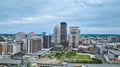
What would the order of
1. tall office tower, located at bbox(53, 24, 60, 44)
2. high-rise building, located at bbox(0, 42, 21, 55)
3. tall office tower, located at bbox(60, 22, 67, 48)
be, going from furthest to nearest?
1. tall office tower, located at bbox(53, 24, 60, 44)
2. tall office tower, located at bbox(60, 22, 67, 48)
3. high-rise building, located at bbox(0, 42, 21, 55)

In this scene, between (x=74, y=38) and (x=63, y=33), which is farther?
(x=63, y=33)

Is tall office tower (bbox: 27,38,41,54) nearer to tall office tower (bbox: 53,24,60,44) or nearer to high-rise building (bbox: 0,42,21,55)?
high-rise building (bbox: 0,42,21,55)

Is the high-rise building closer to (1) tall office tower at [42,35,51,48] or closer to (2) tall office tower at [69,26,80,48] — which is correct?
(1) tall office tower at [42,35,51,48]

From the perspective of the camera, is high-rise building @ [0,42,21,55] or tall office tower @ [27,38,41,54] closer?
high-rise building @ [0,42,21,55]

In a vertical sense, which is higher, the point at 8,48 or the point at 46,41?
the point at 46,41

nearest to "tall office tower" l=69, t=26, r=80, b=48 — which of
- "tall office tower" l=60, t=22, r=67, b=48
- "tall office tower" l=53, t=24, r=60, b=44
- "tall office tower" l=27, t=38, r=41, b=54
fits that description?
"tall office tower" l=60, t=22, r=67, b=48

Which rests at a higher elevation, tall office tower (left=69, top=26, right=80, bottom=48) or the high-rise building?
tall office tower (left=69, top=26, right=80, bottom=48)

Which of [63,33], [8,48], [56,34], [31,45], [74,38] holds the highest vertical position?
[63,33]

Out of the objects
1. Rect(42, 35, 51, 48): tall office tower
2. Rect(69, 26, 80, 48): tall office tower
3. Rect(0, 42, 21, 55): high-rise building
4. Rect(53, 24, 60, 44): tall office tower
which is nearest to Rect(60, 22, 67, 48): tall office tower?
Rect(53, 24, 60, 44): tall office tower

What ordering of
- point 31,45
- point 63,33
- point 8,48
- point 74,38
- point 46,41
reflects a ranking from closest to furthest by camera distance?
point 8,48
point 31,45
point 46,41
point 74,38
point 63,33

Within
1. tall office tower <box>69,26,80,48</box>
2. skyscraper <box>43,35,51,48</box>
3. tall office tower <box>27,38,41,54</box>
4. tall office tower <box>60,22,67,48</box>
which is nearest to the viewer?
tall office tower <box>27,38,41,54</box>

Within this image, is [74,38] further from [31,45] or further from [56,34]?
[31,45]

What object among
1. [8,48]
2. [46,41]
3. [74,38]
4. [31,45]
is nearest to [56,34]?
[74,38]

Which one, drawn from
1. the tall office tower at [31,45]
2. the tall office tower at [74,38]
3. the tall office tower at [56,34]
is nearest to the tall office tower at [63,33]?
the tall office tower at [56,34]
